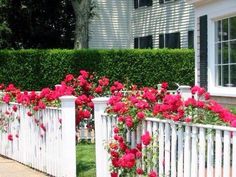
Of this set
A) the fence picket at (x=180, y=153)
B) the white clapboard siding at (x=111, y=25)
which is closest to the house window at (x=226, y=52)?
the fence picket at (x=180, y=153)

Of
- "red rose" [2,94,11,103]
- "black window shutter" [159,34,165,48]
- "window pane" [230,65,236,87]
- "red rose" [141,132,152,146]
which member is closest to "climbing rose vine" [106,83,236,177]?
"red rose" [141,132,152,146]

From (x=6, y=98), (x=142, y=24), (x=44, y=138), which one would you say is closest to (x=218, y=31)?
(x=6, y=98)

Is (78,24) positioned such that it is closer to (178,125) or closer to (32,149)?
(32,149)

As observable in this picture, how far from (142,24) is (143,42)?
1255 mm

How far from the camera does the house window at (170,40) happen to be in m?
26.2

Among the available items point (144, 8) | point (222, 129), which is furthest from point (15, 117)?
point (144, 8)

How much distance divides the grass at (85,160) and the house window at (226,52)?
302 cm

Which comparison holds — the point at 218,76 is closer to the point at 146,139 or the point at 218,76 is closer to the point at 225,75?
the point at 225,75

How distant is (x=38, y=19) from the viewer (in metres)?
26.6

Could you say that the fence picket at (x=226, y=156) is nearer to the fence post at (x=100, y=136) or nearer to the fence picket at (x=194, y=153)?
the fence picket at (x=194, y=153)

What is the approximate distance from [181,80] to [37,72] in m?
6.07

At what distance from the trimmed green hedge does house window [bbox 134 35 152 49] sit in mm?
6037

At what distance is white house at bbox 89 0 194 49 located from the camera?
86.0ft

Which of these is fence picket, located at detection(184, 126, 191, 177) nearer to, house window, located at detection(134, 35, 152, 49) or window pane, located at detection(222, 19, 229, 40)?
window pane, located at detection(222, 19, 229, 40)
